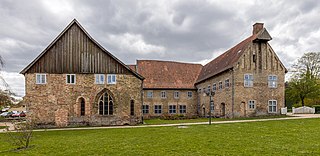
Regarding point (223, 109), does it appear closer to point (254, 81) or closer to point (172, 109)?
point (254, 81)

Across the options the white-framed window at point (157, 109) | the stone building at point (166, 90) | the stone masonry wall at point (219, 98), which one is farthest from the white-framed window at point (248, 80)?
the white-framed window at point (157, 109)

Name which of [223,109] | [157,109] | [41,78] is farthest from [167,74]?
[41,78]

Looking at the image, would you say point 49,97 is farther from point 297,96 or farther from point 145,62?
point 297,96

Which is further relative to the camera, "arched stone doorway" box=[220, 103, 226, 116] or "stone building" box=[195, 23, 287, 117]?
"arched stone doorway" box=[220, 103, 226, 116]

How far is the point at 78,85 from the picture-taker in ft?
80.6

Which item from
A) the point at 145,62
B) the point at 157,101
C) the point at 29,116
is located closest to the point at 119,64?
the point at 29,116

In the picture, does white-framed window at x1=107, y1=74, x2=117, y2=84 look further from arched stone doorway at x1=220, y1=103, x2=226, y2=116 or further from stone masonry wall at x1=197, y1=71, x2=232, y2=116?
arched stone doorway at x1=220, y1=103, x2=226, y2=116

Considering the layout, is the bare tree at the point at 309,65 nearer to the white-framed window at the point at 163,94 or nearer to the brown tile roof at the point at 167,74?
the brown tile roof at the point at 167,74

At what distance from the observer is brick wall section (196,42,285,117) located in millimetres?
27688

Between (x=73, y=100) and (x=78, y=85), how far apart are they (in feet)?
5.29

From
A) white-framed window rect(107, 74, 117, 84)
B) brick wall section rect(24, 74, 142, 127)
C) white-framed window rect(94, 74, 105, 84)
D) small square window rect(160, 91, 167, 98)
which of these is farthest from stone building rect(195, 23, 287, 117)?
white-framed window rect(94, 74, 105, 84)

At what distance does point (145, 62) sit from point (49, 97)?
A: 19768 millimetres

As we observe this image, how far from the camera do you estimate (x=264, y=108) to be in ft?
93.4

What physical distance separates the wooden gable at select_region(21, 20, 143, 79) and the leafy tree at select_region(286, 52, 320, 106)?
34522 millimetres
